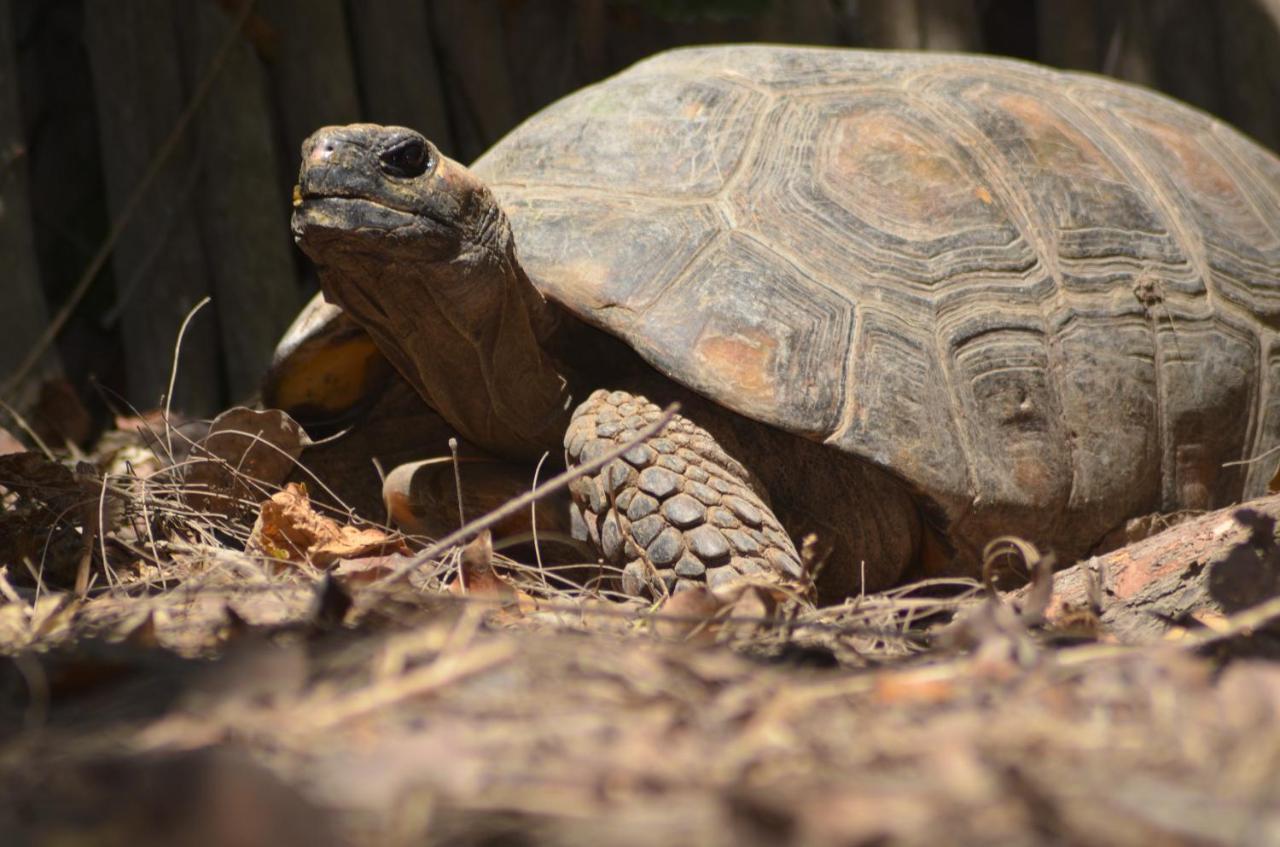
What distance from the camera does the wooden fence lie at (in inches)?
211

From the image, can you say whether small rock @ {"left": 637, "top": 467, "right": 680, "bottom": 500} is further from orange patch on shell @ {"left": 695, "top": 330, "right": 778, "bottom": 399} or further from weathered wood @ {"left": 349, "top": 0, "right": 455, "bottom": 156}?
weathered wood @ {"left": 349, "top": 0, "right": 455, "bottom": 156}

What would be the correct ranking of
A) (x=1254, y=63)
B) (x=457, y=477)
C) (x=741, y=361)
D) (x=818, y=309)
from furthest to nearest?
1. (x=1254, y=63)
2. (x=818, y=309)
3. (x=741, y=361)
4. (x=457, y=477)

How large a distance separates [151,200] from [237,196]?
1.19 feet

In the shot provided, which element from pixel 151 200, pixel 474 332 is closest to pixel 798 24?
pixel 151 200

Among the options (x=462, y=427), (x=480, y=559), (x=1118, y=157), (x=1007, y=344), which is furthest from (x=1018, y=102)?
(x=480, y=559)

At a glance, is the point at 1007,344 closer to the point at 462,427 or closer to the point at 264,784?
the point at 462,427

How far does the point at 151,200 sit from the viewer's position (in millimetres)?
5434

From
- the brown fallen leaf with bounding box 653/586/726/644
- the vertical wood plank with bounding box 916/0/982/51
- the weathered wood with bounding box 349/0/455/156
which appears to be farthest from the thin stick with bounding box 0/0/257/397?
the brown fallen leaf with bounding box 653/586/726/644

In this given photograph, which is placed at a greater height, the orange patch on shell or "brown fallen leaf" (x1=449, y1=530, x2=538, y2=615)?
the orange patch on shell

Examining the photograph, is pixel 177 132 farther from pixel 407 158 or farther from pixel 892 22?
pixel 892 22

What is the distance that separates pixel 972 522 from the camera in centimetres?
343

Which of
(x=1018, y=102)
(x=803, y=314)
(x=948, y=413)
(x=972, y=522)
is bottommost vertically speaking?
(x=972, y=522)

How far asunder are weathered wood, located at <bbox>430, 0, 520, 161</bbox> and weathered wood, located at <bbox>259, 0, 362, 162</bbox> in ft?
1.57

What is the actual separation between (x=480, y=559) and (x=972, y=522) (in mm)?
1376
